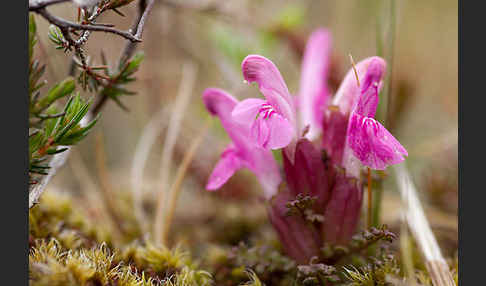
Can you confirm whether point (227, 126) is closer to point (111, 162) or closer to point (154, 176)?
point (154, 176)

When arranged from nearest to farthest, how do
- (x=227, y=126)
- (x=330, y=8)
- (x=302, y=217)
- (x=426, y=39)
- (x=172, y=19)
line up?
1. (x=302, y=217)
2. (x=227, y=126)
3. (x=172, y=19)
4. (x=426, y=39)
5. (x=330, y=8)

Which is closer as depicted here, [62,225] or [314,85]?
[62,225]

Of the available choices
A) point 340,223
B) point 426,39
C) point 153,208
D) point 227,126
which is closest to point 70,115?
point 227,126

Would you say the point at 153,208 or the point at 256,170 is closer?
the point at 256,170

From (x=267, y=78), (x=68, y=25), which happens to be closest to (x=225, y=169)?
(x=267, y=78)

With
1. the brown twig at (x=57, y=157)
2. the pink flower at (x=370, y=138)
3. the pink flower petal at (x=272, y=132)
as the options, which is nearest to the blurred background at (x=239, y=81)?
the brown twig at (x=57, y=157)

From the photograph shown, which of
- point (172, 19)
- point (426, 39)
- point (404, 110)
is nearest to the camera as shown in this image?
point (404, 110)

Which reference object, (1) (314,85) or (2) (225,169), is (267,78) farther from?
(1) (314,85)

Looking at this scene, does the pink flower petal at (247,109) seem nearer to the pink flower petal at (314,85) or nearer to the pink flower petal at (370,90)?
the pink flower petal at (370,90)
